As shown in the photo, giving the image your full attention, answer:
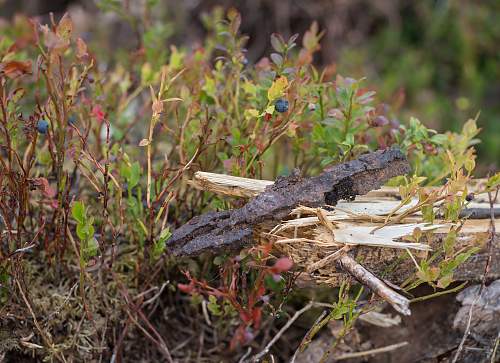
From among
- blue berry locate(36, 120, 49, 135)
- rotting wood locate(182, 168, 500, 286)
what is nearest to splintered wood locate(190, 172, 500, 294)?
rotting wood locate(182, 168, 500, 286)

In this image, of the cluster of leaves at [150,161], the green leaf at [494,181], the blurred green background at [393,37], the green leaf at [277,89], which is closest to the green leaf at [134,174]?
the cluster of leaves at [150,161]

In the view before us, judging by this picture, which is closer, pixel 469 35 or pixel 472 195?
pixel 472 195

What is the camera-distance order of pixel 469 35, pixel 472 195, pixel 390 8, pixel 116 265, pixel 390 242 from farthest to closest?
pixel 390 8 → pixel 469 35 → pixel 116 265 → pixel 472 195 → pixel 390 242

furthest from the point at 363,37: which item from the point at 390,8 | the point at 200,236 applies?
the point at 200,236

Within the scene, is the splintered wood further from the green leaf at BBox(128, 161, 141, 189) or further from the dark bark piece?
the green leaf at BBox(128, 161, 141, 189)

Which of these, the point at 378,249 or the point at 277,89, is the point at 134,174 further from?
the point at 378,249

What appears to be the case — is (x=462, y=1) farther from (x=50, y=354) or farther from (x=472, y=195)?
(x=50, y=354)
